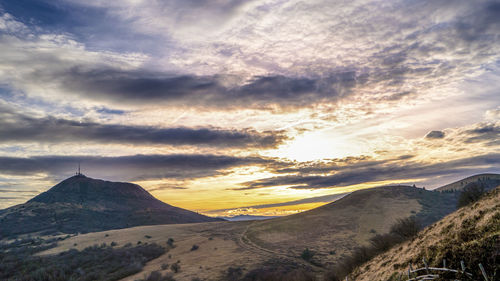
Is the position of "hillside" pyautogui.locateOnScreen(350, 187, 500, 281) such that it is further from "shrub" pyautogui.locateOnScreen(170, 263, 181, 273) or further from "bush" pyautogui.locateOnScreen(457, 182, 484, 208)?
"shrub" pyautogui.locateOnScreen(170, 263, 181, 273)

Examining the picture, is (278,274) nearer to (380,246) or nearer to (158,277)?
(380,246)

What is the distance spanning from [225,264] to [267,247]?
10.6 meters

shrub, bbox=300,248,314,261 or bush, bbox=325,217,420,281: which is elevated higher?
bush, bbox=325,217,420,281

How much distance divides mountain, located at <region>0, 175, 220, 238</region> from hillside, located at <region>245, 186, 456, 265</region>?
84.0 metres

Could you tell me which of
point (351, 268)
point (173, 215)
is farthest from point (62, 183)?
point (351, 268)

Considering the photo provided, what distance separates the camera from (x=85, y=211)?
124m

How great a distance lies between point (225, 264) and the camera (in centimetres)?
2994

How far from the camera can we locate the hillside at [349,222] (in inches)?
1523

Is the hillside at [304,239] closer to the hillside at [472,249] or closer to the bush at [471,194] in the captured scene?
the bush at [471,194]

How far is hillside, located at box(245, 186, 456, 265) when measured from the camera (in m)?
38.7

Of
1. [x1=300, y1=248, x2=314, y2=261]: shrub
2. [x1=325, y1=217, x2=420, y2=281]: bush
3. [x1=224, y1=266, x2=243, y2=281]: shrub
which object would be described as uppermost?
[x1=325, y1=217, x2=420, y2=281]: bush

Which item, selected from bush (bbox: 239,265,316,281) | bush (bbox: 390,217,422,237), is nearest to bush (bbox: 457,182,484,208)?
bush (bbox: 390,217,422,237)

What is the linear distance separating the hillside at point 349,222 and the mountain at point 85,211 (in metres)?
84.0

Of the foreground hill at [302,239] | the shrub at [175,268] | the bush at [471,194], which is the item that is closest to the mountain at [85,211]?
the foreground hill at [302,239]
